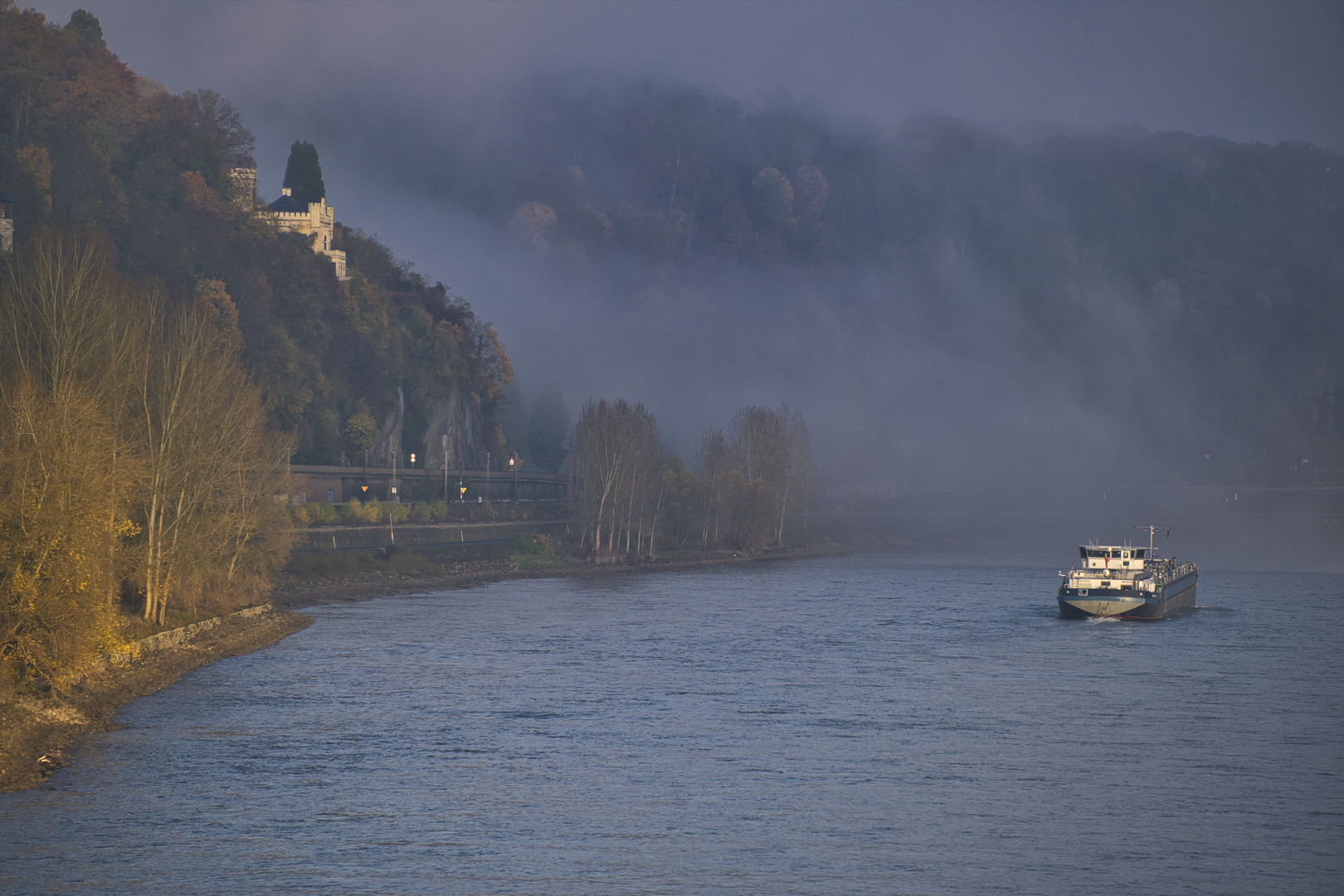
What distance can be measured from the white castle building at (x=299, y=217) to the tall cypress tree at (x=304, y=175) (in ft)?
2.88

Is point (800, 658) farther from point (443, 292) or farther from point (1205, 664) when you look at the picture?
point (443, 292)

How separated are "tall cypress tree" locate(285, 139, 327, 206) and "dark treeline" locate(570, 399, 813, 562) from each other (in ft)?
166

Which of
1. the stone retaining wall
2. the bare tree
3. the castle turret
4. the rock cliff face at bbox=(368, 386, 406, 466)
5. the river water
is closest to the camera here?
the river water

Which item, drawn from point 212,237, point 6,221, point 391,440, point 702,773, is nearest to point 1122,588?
point 702,773

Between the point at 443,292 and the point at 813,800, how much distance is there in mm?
146354

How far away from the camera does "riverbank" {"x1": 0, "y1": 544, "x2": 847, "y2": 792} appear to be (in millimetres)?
30375

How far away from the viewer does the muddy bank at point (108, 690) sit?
29.5 metres

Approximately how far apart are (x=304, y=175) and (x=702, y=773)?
141 meters

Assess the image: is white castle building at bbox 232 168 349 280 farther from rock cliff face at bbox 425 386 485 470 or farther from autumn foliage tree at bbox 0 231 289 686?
autumn foliage tree at bbox 0 231 289 686

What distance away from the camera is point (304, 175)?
156 meters

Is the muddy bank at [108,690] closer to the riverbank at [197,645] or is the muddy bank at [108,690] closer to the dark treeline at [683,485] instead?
the riverbank at [197,645]

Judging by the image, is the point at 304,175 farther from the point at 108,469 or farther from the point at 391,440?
the point at 108,469

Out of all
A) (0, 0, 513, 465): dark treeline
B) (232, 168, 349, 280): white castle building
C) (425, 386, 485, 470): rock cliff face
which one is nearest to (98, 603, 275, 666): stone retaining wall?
(0, 0, 513, 465): dark treeline

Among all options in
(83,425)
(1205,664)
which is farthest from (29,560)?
(1205,664)
